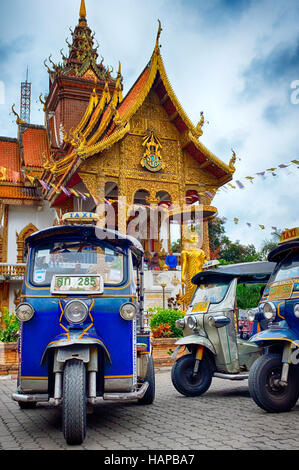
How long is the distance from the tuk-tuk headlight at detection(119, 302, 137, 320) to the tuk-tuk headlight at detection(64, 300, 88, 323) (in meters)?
0.35

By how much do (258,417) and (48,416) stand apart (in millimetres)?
2222

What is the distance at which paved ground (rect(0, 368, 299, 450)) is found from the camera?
383 cm

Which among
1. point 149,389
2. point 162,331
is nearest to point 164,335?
point 162,331

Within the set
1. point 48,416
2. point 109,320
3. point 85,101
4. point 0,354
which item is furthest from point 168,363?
point 85,101

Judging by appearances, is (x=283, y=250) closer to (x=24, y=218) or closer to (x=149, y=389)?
(x=149, y=389)

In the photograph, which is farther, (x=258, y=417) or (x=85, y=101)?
(x=85, y=101)

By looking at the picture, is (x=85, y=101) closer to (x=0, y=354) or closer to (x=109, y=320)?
(x=0, y=354)

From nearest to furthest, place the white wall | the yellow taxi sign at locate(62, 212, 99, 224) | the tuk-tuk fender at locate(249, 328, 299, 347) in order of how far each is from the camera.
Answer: the tuk-tuk fender at locate(249, 328, 299, 347), the yellow taxi sign at locate(62, 212, 99, 224), the white wall

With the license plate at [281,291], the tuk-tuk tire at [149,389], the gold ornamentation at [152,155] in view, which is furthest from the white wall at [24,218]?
the license plate at [281,291]

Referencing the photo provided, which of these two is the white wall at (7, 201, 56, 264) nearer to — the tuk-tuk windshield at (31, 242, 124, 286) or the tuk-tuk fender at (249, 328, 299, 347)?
the tuk-tuk windshield at (31, 242, 124, 286)

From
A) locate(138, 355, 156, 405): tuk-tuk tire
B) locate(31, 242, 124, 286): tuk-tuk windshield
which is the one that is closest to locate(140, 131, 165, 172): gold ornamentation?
locate(138, 355, 156, 405): tuk-tuk tire

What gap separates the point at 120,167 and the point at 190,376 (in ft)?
37.2

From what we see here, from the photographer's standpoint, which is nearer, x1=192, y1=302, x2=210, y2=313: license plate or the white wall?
x1=192, y1=302, x2=210, y2=313: license plate

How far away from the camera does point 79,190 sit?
59.7ft
